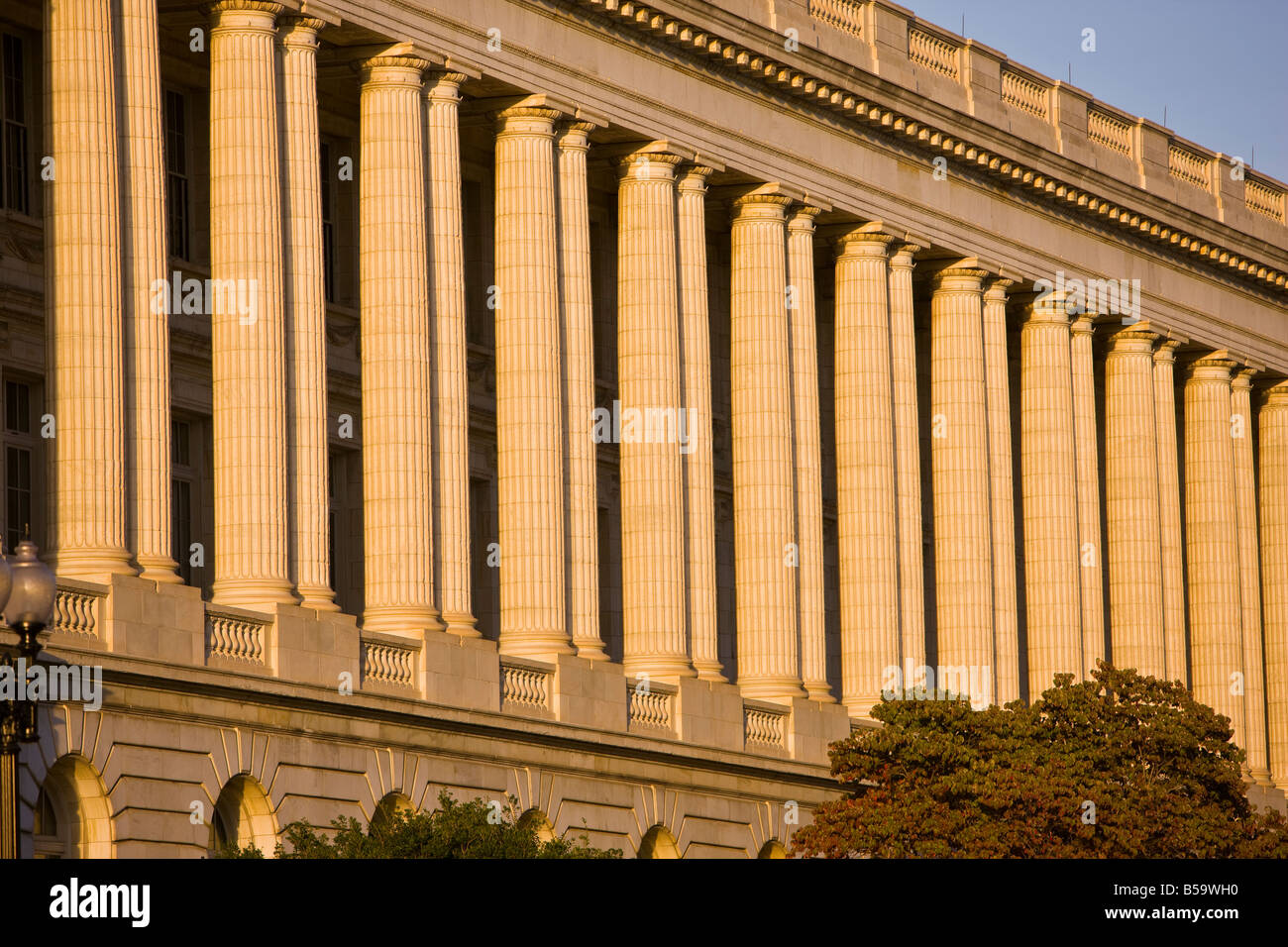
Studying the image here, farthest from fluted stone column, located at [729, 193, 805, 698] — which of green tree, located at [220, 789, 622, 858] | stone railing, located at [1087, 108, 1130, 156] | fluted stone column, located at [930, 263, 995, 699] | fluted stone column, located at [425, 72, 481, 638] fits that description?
green tree, located at [220, 789, 622, 858]

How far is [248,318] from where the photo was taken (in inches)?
1785

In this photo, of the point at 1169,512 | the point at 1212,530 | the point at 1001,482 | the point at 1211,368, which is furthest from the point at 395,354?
the point at 1211,368

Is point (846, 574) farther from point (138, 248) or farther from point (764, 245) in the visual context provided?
point (138, 248)

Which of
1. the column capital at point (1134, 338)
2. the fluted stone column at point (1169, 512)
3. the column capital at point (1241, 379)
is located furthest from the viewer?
the column capital at point (1241, 379)

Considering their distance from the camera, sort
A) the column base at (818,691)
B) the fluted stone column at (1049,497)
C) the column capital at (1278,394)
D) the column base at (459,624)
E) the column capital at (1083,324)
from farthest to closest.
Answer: the column capital at (1278,394) < the column capital at (1083,324) < the fluted stone column at (1049,497) < the column base at (818,691) < the column base at (459,624)

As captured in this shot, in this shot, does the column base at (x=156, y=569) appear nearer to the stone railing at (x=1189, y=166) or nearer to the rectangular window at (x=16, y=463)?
the rectangular window at (x=16, y=463)

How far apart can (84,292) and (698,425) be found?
18044 millimetres

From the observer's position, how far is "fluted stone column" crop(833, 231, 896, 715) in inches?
Answer: 2438

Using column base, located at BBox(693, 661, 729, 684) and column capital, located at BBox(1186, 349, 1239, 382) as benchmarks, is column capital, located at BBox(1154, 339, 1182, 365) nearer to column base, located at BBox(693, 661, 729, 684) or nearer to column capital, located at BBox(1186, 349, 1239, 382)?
column capital, located at BBox(1186, 349, 1239, 382)

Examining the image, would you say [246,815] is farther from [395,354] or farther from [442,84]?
[442,84]

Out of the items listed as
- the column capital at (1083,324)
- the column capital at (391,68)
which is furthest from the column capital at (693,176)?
the column capital at (1083,324)

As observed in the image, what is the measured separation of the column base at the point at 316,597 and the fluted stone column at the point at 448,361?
3.46m

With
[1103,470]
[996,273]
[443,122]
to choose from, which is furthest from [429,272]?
[1103,470]

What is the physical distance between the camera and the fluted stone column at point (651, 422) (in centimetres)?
5512
